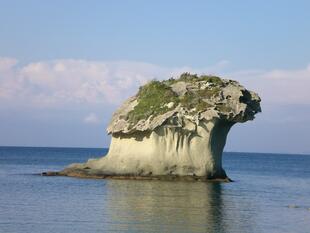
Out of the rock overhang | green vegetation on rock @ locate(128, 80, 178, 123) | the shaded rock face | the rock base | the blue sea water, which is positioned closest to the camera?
the blue sea water

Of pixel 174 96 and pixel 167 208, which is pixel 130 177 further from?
pixel 167 208

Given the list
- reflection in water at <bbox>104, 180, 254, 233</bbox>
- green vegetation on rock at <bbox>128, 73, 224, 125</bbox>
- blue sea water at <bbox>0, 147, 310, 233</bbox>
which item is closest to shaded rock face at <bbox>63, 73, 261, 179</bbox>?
green vegetation on rock at <bbox>128, 73, 224, 125</bbox>

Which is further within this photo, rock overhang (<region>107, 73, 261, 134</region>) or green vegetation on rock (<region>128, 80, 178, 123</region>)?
green vegetation on rock (<region>128, 80, 178, 123</region>)

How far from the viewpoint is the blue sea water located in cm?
3328

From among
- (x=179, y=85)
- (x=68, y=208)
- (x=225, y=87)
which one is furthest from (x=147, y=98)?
(x=68, y=208)

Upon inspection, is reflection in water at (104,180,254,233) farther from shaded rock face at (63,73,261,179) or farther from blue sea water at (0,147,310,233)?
shaded rock face at (63,73,261,179)

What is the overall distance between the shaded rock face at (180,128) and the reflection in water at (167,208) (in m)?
4.11

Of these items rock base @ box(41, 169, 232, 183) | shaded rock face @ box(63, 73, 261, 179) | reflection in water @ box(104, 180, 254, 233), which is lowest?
reflection in water @ box(104, 180, 254, 233)

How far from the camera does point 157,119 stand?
201ft

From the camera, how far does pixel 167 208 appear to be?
4016cm

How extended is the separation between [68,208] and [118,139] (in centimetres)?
2538

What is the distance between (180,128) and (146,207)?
21.5 metres

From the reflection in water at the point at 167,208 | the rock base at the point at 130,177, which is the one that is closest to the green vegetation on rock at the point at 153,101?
the rock base at the point at 130,177

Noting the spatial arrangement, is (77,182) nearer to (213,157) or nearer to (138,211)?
(213,157)
